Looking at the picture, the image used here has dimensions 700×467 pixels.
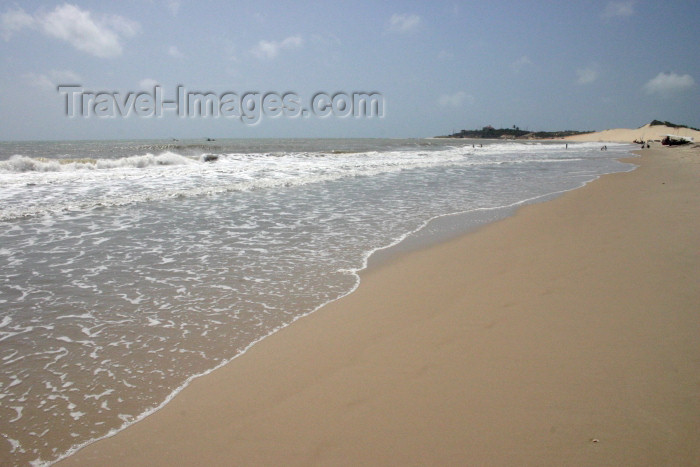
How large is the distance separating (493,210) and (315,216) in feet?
12.8

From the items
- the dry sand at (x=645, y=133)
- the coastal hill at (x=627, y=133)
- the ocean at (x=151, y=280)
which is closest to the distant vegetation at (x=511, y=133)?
the coastal hill at (x=627, y=133)

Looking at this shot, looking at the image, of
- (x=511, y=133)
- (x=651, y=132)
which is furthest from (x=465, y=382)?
(x=511, y=133)

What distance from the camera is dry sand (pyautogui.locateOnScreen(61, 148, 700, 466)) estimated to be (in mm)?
2020

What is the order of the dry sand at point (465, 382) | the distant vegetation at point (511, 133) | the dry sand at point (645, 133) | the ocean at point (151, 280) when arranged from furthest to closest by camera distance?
the distant vegetation at point (511, 133) < the dry sand at point (645, 133) < the ocean at point (151, 280) < the dry sand at point (465, 382)

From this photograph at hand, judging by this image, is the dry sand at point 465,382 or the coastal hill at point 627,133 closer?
the dry sand at point 465,382

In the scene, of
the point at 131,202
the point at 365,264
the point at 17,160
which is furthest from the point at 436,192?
the point at 17,160

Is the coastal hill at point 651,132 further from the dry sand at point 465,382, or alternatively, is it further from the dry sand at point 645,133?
the dry sand at point 465,382

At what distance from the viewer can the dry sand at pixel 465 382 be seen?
6.63 ft

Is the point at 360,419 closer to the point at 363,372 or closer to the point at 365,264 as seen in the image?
the point at 363,372

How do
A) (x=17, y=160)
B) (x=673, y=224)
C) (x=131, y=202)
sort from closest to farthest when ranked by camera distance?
(x=673, y=224) → (x=131, y=202) → (x=17, y=160)

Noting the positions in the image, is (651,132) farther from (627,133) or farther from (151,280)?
(151,280)

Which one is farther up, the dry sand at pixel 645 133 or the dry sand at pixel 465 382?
the dry sand at pixel 645 133

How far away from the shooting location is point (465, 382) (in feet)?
8.34

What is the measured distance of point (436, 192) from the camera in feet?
38.4
